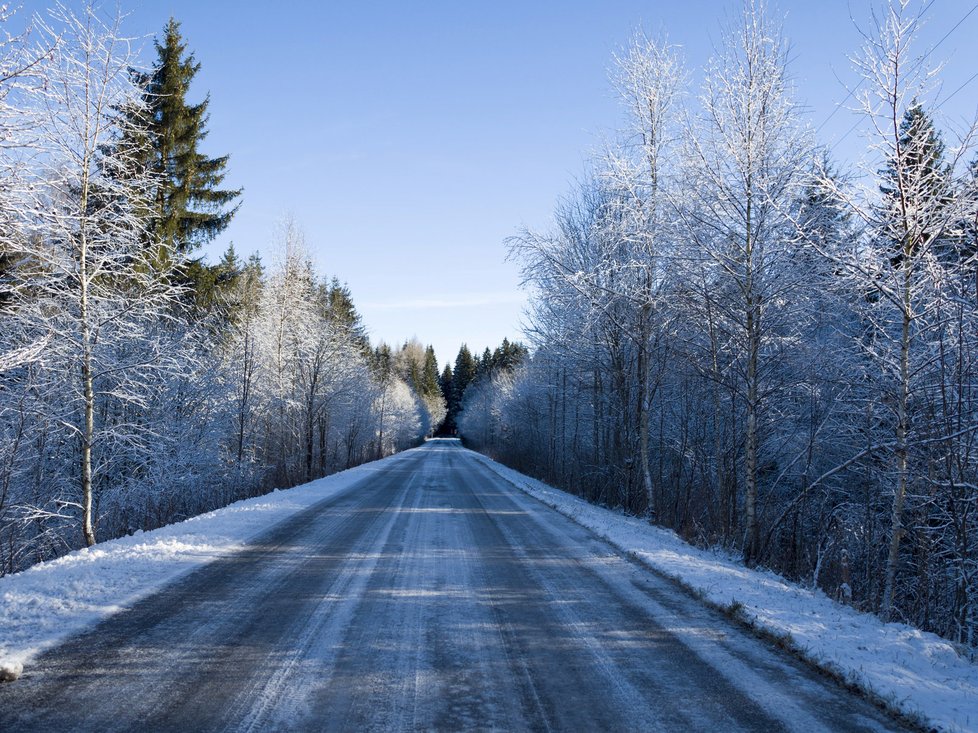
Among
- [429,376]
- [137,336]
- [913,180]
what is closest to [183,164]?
[137,336]

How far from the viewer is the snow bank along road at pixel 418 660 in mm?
3982

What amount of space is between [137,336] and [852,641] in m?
11.8

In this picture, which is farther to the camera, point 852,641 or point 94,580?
point 94,580

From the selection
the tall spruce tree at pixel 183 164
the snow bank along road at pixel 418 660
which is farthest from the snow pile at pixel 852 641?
the tall spruce tree at pixel 183 164

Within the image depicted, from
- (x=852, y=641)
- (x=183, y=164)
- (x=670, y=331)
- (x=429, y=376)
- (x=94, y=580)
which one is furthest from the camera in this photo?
(x=429, y=376)

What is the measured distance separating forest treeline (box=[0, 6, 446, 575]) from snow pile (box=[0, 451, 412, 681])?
2.41 meters

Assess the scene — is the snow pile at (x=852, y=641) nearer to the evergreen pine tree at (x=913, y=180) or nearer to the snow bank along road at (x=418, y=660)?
the snow bank along road at (x=418, y=660)

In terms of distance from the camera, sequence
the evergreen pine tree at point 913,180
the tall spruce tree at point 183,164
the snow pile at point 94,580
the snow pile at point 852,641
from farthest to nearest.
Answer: the tall spruce tree at point 183,164 → the evergreen pine tree at point 913,180 → the snow pile at point 94,580 → the snow pile at point 852,641

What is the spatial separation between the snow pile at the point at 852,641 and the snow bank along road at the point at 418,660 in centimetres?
26

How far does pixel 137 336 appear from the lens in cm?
1140

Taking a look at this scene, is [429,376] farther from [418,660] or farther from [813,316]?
[418,660]

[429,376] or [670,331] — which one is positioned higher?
[429,376]

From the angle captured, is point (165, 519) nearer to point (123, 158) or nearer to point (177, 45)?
point (123, 158)

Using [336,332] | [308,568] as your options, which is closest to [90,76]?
[308,568]
